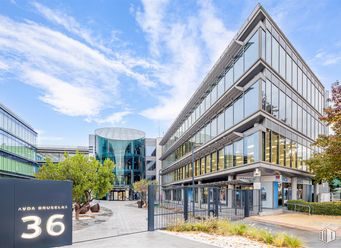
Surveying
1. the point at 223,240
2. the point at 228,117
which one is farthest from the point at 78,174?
the point at 228,117

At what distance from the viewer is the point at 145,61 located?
29125 mm

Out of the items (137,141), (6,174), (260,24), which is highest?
(260,24)

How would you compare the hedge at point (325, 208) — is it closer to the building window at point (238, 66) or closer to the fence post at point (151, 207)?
the building window at point (238, 66)

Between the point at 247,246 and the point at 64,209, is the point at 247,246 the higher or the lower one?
the lower one

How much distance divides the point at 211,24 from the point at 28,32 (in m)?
12.5

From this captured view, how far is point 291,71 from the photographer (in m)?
39.1

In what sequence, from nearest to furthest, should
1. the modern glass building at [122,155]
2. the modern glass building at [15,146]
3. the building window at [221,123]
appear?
1. the building window at [221,123]
2. the modern glass building at [15,146]
3. the modern glass building at [122,155]

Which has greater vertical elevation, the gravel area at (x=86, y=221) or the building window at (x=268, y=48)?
the building window at (x=268, y=48)

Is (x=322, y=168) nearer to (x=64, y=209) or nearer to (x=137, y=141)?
(x=64, y=209)

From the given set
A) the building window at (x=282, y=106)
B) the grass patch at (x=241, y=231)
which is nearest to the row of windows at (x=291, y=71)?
the building window at (x=282, y=106)

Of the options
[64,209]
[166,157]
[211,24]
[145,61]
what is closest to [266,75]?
[211,24]

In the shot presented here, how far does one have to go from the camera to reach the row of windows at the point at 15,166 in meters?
56.8

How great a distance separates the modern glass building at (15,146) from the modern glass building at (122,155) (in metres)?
23.6

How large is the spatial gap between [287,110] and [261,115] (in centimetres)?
838
